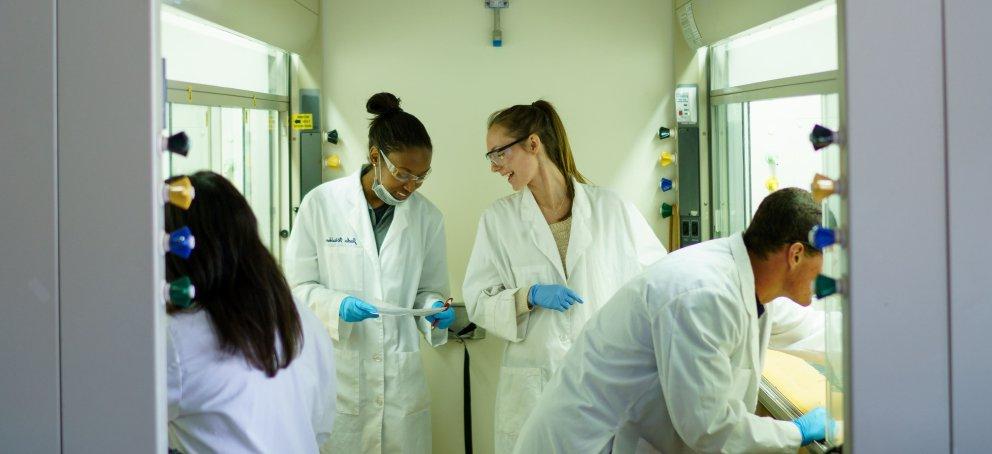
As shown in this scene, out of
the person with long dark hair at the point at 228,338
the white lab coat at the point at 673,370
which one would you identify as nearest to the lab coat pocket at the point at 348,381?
the white lab coat at the point at 673,370

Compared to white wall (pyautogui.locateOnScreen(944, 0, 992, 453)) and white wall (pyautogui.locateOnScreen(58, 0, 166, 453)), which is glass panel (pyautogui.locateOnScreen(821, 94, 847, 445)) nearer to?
white wall (pyautogui.locateOnScreen(944, 0, 992, 453))

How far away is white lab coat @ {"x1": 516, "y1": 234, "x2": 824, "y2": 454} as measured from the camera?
1542 millimetres

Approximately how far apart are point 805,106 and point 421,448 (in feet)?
5.57

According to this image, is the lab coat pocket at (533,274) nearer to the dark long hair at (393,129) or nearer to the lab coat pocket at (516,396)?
the lab coat pocket at (516,396)

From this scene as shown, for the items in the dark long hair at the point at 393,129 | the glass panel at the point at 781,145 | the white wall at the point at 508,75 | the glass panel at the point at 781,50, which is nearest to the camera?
the glass panel at the point at 781,50

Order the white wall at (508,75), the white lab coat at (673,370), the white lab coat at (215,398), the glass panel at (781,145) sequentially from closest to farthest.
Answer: the white lab coat at (215,398), the white lab coat at (673,370), the glass panel at (781,145), the white wall at (508,75)

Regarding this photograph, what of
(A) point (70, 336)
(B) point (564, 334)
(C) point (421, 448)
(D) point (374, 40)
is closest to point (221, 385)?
(A) point (70, 336)

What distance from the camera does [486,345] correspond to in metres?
3.44

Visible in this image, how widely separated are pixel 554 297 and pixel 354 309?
24.8 inches

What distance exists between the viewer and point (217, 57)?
2.55m

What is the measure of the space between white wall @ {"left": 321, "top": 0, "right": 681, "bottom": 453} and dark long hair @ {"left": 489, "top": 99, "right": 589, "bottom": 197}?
26.1 inches

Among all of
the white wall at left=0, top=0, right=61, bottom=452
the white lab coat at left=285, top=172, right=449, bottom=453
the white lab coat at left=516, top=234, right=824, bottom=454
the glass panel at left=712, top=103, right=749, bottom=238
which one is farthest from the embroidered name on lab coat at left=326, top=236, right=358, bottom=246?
the white wall at left=0, top=0, right=61, bottom=452

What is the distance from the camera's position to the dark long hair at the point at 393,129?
2633 millimetres

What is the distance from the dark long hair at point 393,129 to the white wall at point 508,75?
680 millimetres
